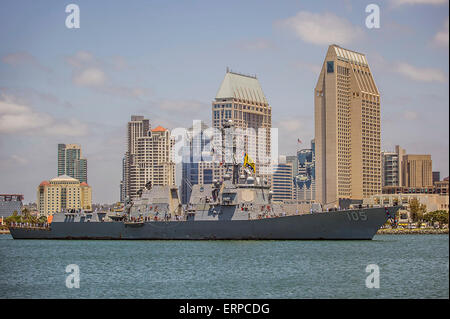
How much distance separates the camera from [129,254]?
180ft

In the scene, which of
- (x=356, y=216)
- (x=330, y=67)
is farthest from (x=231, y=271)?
(x=330, y=67)

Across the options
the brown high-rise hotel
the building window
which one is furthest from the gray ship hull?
the building window

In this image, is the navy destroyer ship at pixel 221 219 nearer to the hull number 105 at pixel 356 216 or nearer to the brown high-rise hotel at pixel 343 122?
the hull number 105 at pixel 356 216

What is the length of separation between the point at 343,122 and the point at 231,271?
143 m

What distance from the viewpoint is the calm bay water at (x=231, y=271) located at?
34656mm

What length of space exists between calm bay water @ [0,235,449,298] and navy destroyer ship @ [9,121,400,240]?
2083 millimetres

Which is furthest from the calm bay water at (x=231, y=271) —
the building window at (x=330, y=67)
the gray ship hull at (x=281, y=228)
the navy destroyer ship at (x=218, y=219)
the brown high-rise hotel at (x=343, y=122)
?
the brown high-rise hotel at (x=343, y=122)

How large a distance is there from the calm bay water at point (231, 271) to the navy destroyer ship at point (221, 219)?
6.83 ft

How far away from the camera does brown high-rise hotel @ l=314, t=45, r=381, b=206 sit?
6905 inches

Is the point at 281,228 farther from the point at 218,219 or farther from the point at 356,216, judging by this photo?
the point at 356,216

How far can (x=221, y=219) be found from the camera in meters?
66.5
